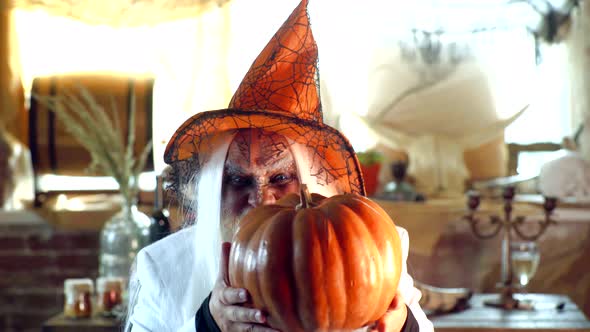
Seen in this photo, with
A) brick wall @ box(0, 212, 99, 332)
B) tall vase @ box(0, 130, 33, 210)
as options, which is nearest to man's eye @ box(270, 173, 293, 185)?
brick wall @ box(0, 212, 99, 332)

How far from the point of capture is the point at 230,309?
2.55 ft

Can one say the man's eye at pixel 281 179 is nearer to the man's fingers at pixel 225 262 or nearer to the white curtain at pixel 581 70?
the man's fingers at pixel 225 262

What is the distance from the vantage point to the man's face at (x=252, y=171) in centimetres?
108

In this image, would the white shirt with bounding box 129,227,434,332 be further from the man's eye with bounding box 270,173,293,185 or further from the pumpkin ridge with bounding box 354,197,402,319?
the pumpkin ridge with bounding box 354,197,402,319

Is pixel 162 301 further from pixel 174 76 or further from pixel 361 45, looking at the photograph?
pixel 361 45

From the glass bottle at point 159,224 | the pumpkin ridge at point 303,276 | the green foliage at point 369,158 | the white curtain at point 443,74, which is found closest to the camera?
the pumpkin ridge at point 303,276

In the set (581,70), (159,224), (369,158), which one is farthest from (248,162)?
(581,70)

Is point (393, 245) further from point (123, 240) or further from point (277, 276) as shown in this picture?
point (123, 240)

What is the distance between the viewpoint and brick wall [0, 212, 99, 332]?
287 centimetres

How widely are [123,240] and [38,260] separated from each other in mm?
858

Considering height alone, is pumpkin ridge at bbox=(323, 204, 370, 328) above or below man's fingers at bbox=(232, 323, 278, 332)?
above

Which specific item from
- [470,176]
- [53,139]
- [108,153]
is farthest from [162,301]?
[470,176]

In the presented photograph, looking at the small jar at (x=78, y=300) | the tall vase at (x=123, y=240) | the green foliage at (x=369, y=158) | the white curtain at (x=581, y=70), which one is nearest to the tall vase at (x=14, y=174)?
the tall vase at (x=123, y=240)

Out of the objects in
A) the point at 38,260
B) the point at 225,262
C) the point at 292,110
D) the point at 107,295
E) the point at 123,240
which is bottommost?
the point at 38,260
